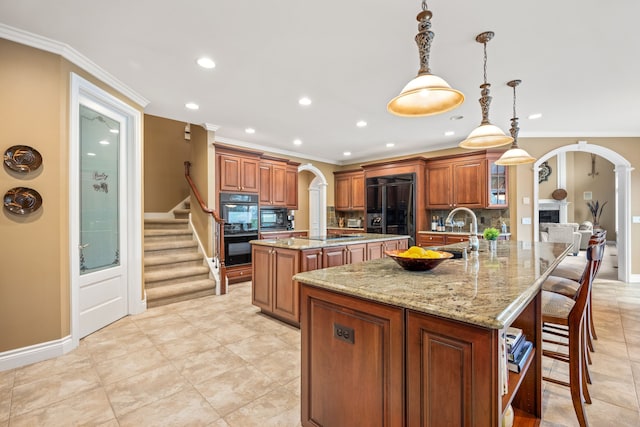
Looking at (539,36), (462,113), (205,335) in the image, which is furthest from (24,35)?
(462,113)

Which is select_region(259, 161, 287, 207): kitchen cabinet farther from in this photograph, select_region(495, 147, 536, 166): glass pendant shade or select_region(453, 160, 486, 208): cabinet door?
select_region(495, 147, 536, 166): glass pendant shade

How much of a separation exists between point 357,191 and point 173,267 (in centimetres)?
442

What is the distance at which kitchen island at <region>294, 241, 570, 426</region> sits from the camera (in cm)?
97

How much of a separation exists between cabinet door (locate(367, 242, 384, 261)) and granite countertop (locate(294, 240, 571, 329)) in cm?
194

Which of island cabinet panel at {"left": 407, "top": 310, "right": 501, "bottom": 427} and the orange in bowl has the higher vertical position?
the orange in bowl

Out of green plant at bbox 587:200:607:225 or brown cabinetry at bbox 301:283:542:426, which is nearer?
brown cabinetry at bbox 301:283:542:426

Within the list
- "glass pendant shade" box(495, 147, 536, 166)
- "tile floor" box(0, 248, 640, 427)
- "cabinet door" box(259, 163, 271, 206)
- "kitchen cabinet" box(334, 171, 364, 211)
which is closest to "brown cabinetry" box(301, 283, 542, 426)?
"tile floor" box(0, 248, 640, 427)

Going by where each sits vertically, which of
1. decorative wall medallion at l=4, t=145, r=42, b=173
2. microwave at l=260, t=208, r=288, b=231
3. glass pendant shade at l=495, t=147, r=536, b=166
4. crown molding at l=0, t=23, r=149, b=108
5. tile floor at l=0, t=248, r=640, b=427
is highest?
crown molding at l=0, t=23, r=149, b=108

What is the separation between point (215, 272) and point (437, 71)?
393 centimetres

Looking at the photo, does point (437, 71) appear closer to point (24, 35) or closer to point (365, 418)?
point (365, 418)

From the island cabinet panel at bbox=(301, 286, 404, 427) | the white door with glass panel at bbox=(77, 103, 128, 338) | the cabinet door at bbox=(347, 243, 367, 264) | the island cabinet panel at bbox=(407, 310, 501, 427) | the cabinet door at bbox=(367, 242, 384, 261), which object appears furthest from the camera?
the cabinet door at bbox=(367, 242, 384, 261)

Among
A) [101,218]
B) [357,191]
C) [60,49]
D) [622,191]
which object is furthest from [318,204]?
[622,191]

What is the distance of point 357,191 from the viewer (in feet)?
23.8

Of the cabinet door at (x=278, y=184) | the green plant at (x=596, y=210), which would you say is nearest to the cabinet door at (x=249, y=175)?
the cabinet door at (x=278, y=184)
